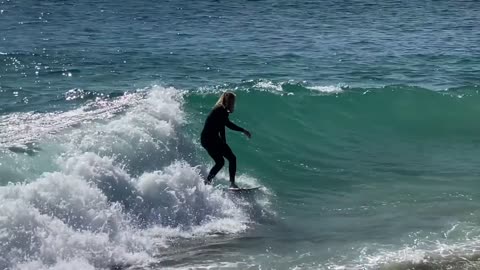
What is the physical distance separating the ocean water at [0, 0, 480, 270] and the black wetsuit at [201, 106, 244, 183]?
44cm

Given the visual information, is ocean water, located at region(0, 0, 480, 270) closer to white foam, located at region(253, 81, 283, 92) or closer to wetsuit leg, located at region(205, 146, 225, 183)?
white foam, located at region(253, 81, 283, 92)

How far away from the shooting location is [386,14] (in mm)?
35062

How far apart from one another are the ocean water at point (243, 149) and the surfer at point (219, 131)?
44 cm

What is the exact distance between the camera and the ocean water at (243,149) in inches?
407

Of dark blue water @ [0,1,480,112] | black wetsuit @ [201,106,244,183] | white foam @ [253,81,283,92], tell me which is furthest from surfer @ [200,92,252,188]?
white foam @ [253,81,283,92]

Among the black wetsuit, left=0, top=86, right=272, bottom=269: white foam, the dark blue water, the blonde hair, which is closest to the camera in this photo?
left=0, top=86, right=272, bottom=269: white foam

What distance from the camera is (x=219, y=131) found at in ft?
41.5

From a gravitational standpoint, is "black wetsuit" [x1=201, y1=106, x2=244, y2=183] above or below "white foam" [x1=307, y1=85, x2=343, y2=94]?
above

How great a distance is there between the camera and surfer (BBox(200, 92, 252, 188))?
12.5m

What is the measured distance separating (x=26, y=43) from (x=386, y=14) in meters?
17.3

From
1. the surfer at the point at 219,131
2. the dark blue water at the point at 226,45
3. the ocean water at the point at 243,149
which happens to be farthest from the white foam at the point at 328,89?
the surfer at the point at 219,131

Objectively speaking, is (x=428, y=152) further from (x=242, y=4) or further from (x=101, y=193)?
(x=242, y=4)

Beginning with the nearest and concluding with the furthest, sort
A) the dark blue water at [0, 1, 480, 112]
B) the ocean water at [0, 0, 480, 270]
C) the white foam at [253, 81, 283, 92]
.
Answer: the ocean water at [0, 0, 480, 270], the white foam at [253, 81, 283, 92], the dark blue water at [0, 1, 480, 112]

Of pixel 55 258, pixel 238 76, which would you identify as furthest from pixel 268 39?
pixel 55 258
